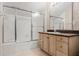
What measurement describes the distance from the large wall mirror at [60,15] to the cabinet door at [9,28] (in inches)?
27.6

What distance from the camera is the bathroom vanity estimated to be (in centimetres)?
204

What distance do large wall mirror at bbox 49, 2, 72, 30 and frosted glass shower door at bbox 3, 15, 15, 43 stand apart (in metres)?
0.70

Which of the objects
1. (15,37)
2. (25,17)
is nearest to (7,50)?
(15,37)

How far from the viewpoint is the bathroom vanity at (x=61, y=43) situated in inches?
80.1

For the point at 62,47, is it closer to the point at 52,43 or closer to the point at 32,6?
the point at 52,43

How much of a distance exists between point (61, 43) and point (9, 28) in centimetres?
99

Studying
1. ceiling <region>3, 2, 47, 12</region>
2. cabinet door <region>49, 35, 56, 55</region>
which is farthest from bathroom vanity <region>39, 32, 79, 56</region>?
ceiling <region>3, 2, 47, 12</region>

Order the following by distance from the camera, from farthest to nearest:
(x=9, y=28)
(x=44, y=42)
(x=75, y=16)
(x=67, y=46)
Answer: (x=44, y=42), (x=75, y=16), (x=67, y=46), (x=9, y=28)

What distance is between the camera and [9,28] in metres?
1.93

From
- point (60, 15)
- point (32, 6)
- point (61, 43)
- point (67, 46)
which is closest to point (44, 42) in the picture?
point (61, 43)

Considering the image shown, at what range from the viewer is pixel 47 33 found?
2.13 m

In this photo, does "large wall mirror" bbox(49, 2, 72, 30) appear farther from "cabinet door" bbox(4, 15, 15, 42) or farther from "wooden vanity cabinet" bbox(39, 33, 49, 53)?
"cabinet door" bbox(4, 15, 15, 42)

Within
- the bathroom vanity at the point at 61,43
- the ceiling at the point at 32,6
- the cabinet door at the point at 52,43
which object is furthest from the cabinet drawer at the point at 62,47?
the ceiling at the point at 32,6

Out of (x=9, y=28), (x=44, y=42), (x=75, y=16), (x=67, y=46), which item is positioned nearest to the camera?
(x=9, y=28)
